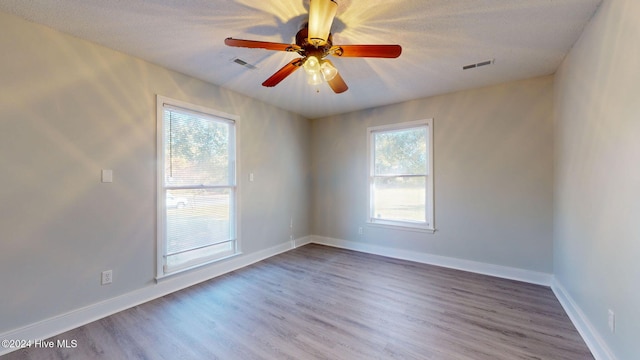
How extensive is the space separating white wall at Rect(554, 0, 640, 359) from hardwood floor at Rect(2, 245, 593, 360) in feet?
1.52

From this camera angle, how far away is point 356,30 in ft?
7.10

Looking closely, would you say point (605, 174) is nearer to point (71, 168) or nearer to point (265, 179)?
point (265, 179)

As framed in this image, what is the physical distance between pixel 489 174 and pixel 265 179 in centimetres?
328

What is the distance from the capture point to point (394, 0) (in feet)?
5.90

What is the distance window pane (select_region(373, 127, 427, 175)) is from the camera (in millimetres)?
3979

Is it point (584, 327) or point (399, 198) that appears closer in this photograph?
point (584, 327)

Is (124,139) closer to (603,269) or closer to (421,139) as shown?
(421,139)

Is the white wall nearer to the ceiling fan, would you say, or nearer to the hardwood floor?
the hardwood floor

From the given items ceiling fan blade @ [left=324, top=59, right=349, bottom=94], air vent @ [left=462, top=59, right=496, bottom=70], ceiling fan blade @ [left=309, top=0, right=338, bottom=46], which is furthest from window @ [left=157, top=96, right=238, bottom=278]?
air vent @ [left=462, top=59, right=496, bottom=70]

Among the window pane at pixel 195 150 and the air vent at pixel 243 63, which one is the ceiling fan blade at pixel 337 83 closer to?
the air vent at pixel 243 63

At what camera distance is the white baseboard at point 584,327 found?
70.4 inches

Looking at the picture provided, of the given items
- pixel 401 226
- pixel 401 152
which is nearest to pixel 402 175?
pixel 401 152

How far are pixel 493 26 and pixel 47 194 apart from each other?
397 centimetres

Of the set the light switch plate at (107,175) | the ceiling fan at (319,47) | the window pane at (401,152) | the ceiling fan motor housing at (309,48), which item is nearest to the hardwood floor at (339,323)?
the light switch plate at (107,175)
